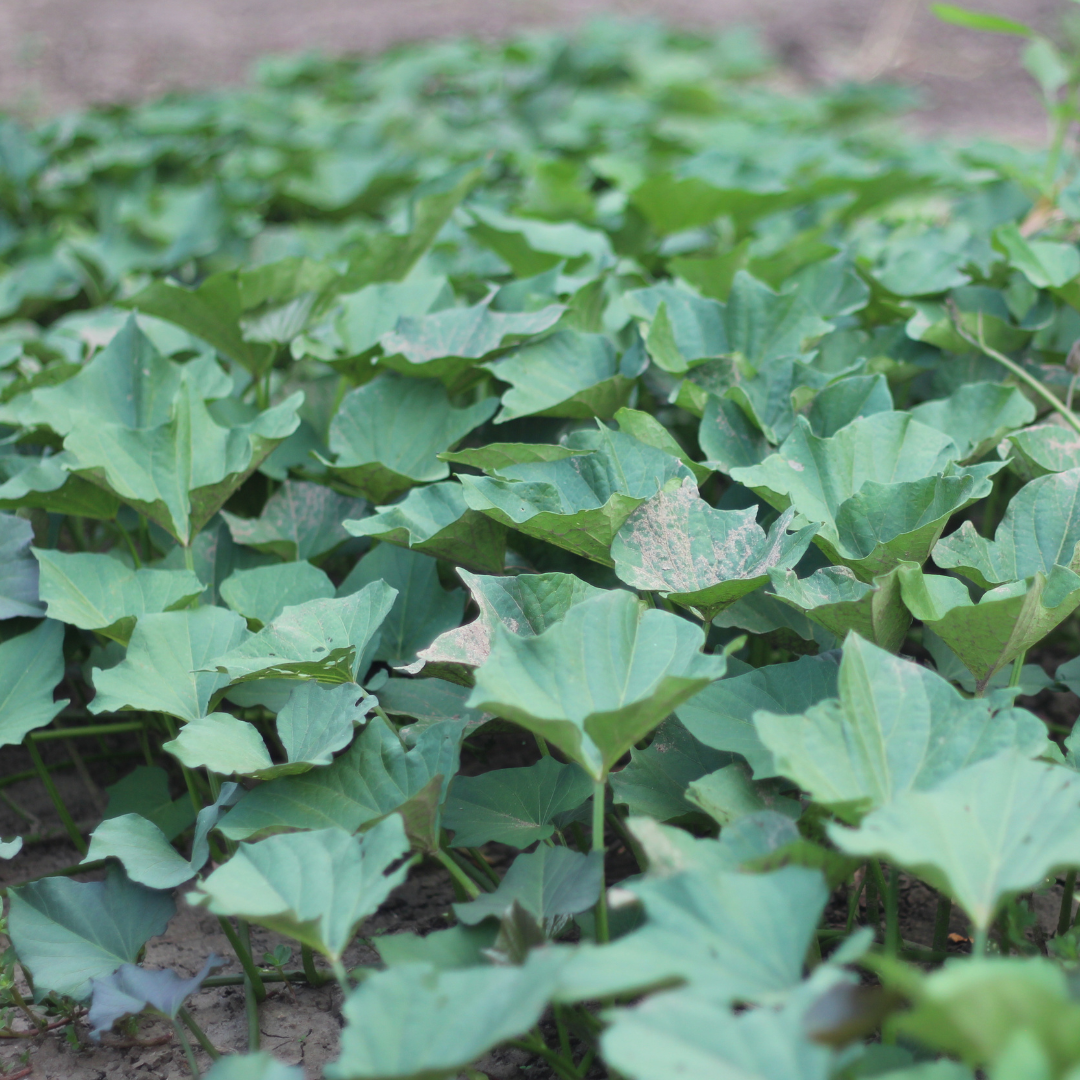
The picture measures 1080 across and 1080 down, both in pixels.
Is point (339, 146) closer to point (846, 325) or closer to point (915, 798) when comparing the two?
point (846, 325)

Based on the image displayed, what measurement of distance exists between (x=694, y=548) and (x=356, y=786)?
443mm

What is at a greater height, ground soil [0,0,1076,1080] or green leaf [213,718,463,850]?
ground soil [0,0,1076,1080]

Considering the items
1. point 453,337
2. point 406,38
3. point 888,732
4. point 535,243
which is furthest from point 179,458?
point 406,38

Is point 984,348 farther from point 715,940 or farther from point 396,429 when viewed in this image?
point 715,940

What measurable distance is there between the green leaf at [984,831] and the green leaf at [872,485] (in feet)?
1.04

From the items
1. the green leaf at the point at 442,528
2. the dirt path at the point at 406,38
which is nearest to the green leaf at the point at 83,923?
the green leaf at the point at 442,528

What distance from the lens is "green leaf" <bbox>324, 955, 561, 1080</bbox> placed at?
65cm

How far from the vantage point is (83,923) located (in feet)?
3.53

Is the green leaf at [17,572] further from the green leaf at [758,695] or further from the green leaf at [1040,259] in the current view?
the green leaf at [1040,259]

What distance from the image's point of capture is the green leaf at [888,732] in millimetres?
846

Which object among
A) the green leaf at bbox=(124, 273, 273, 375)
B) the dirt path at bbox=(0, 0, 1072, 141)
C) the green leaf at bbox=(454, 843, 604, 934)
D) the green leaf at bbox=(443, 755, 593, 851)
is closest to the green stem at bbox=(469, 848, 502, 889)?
the green leaf at bbox=(443, 755, 593, 851)

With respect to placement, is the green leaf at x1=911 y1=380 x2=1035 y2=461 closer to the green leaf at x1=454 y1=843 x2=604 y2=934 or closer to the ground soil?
the green leaf at x1=454 y1=843 x2=604 y2=934

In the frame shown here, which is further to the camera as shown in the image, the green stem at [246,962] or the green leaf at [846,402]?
the green leaf at [846,402]

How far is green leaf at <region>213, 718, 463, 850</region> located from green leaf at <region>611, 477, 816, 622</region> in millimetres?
261
